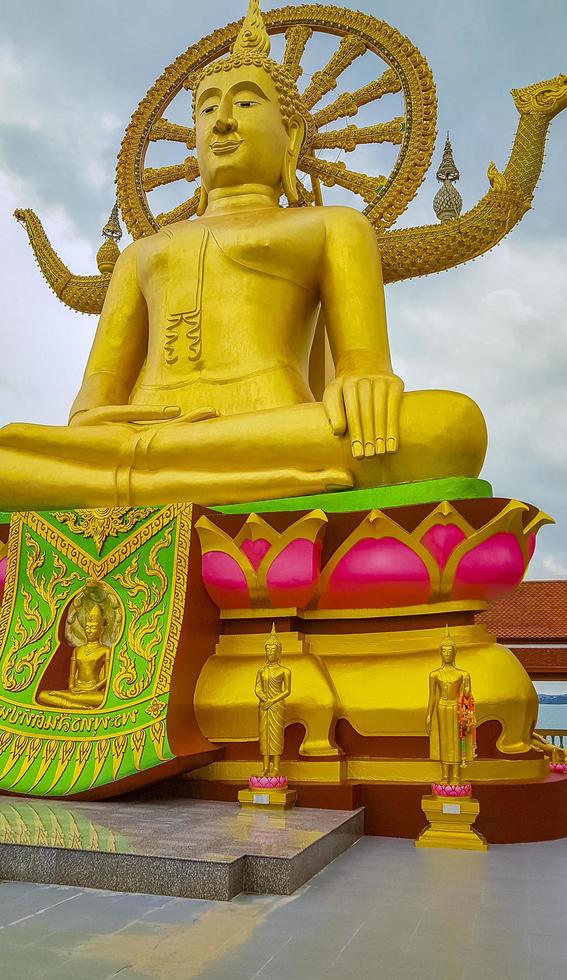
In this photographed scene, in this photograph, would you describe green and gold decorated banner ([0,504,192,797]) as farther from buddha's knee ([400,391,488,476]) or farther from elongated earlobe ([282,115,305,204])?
elongated earlobe ([282,115,305,204])

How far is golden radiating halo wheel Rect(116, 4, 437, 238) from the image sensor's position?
6.93m

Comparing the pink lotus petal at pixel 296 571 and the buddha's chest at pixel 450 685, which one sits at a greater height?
the pink lotus petal at pixel 296 571

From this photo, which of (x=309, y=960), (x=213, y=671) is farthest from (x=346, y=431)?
(x=309, y=960)

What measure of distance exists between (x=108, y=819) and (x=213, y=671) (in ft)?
3.68

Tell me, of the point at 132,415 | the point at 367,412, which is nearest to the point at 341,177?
the point at 132,415

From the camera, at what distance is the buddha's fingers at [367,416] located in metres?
4.49

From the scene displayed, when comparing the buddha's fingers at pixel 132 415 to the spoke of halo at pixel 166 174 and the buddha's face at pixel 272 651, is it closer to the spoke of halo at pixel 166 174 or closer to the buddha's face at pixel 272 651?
the buddha's face at pixel 272 651

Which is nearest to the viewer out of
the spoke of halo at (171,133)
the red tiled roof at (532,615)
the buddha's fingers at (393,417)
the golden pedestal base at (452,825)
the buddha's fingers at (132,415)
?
the golden pedestal base at (452,825)

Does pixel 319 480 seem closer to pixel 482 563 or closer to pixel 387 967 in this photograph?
pixel 482 563

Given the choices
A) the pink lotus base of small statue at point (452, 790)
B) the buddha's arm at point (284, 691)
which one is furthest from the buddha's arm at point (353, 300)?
the pink lotus base of small statue at point (452, 790)

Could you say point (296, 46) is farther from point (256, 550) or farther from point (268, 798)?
point (268, 798)

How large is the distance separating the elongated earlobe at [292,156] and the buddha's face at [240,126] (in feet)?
0.30

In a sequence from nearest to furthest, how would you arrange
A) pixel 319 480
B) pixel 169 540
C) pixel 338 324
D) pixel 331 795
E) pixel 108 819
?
1. pixel 108 819
2. pixel 331 795
3. pixel 169 540
4. pixel 319 480
5. pixel 338 324

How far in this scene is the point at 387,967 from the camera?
1.97 m
